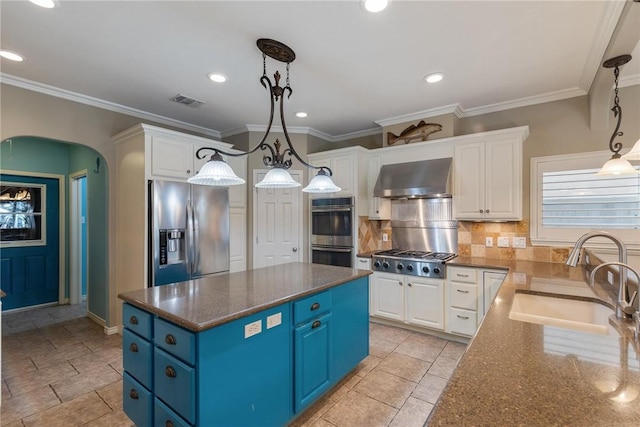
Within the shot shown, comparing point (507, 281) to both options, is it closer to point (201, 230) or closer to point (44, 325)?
point (201, 230)

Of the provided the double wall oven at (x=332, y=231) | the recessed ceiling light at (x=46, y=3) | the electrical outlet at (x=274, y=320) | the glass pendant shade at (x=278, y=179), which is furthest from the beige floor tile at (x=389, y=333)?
the recessed ceiling light at (x=46, y=3)

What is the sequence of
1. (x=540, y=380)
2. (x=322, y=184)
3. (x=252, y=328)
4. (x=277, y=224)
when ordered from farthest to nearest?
(x=277, y=224), (x=322, y=184), (x=252, y=328), (x=540, y=380)

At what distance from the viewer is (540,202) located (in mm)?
3320

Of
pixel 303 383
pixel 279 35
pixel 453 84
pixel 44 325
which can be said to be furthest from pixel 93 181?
pixel 453 84

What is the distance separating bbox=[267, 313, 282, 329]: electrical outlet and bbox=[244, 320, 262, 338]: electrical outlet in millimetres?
68

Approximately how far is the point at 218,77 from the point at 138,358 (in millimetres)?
2411

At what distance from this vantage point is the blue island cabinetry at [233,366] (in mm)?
1527

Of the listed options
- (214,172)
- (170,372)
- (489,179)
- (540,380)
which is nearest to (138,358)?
(170,372)

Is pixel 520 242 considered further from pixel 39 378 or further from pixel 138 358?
pixel 39 378

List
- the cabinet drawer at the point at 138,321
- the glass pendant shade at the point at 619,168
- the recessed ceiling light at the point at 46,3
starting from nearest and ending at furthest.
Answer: the cabinet drawer at the point at 138,321
the recessed ceiling light at the point at 46,3
the glass pendant shade at the point at 619,168

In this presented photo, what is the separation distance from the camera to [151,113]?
3893 millimetres

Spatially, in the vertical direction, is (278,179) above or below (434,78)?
below

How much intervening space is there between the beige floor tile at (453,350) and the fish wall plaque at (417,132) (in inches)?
95.6

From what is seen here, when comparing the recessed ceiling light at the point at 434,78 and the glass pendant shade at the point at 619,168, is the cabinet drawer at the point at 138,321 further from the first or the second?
the glass pendant shade at the point at 619,168
